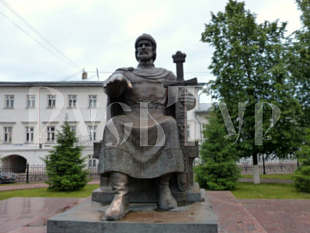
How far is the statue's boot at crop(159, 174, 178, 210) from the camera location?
325 cm

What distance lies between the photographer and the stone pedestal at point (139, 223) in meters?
2.52

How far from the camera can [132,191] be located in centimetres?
366

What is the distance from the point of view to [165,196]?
3312 millimetres

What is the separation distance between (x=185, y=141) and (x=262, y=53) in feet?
39.4

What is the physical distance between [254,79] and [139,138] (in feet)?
38.0

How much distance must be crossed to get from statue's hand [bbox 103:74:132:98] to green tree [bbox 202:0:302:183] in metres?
9.95

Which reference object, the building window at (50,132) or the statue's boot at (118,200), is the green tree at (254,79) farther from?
the building window at (50,132)

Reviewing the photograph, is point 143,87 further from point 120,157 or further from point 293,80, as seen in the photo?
point 293,80

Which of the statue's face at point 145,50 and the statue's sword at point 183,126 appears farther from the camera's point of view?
the statue's face at point 145,50

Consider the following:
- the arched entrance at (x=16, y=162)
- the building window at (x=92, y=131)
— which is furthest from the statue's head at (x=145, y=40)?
the arched entrance at (x=16, y=162)

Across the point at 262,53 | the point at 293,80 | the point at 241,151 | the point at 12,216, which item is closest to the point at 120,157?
the point at 12,216

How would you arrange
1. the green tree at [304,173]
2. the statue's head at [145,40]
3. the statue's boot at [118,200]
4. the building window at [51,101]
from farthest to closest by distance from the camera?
1. the building window at [51,101]
2. the green tree at [304,173]
3. the statue's head at [145,40]
4. the statue's boot at [118,200]

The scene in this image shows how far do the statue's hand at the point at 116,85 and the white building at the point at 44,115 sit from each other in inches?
893

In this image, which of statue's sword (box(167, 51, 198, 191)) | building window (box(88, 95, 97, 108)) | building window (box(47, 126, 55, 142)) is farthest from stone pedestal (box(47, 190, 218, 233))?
building window (box(47, 126, 55, 142))
